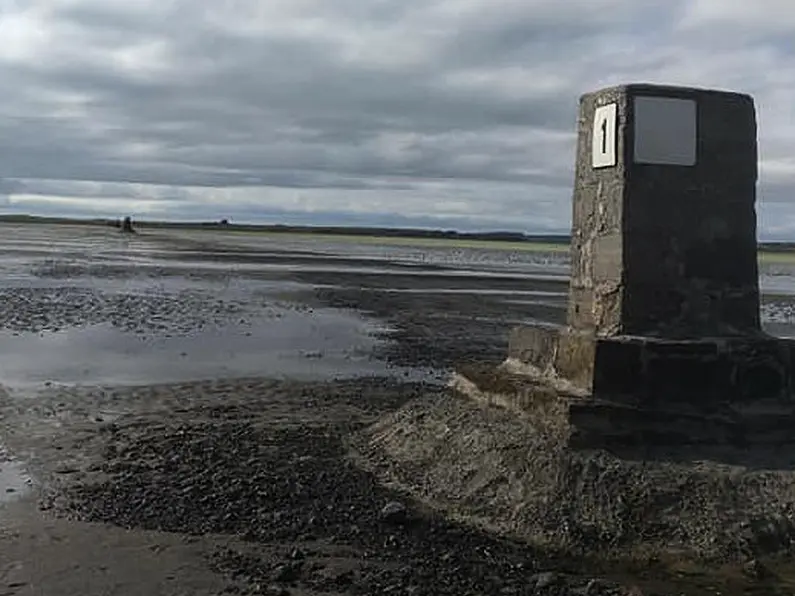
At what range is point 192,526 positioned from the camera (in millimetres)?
7340

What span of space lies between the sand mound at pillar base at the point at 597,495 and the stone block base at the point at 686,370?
0.48 metres

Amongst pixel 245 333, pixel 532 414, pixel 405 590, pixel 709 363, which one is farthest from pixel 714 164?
pixel 245 333

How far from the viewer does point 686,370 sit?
8.25 meters

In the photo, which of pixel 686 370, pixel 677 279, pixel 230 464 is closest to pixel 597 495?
pixel 686 370

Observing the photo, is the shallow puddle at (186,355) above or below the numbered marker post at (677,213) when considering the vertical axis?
below

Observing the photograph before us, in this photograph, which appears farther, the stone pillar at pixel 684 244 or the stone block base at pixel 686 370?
the stone pillar at pixel 684 244

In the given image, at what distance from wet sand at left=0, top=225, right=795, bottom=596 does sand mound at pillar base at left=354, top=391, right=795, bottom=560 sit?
0.29 m

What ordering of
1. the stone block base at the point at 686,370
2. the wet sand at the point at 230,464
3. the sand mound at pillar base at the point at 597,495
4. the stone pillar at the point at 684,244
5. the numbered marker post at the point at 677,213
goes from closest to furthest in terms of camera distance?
the wet sand at the point at 230,464 → the sand mound at pillar base at the point at 597,495 → the stone block base at the point at 686,370 → the stone pillar at the point at 684,244 → the numbered marker post at the point at 677,213

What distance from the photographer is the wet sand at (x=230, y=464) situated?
21.2 ft

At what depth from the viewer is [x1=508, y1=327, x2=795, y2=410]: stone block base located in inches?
323

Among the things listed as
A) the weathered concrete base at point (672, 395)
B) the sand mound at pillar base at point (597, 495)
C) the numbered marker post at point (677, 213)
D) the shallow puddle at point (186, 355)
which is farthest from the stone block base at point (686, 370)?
the shallow puddle at point (186, 355)

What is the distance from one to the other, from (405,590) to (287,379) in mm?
8631

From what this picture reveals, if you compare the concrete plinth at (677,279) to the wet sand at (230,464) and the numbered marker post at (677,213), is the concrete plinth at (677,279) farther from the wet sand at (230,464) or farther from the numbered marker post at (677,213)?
the wet sand at (230,464)

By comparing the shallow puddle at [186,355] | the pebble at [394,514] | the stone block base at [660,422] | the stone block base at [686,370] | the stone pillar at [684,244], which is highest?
the stone pillar at [684,244]
